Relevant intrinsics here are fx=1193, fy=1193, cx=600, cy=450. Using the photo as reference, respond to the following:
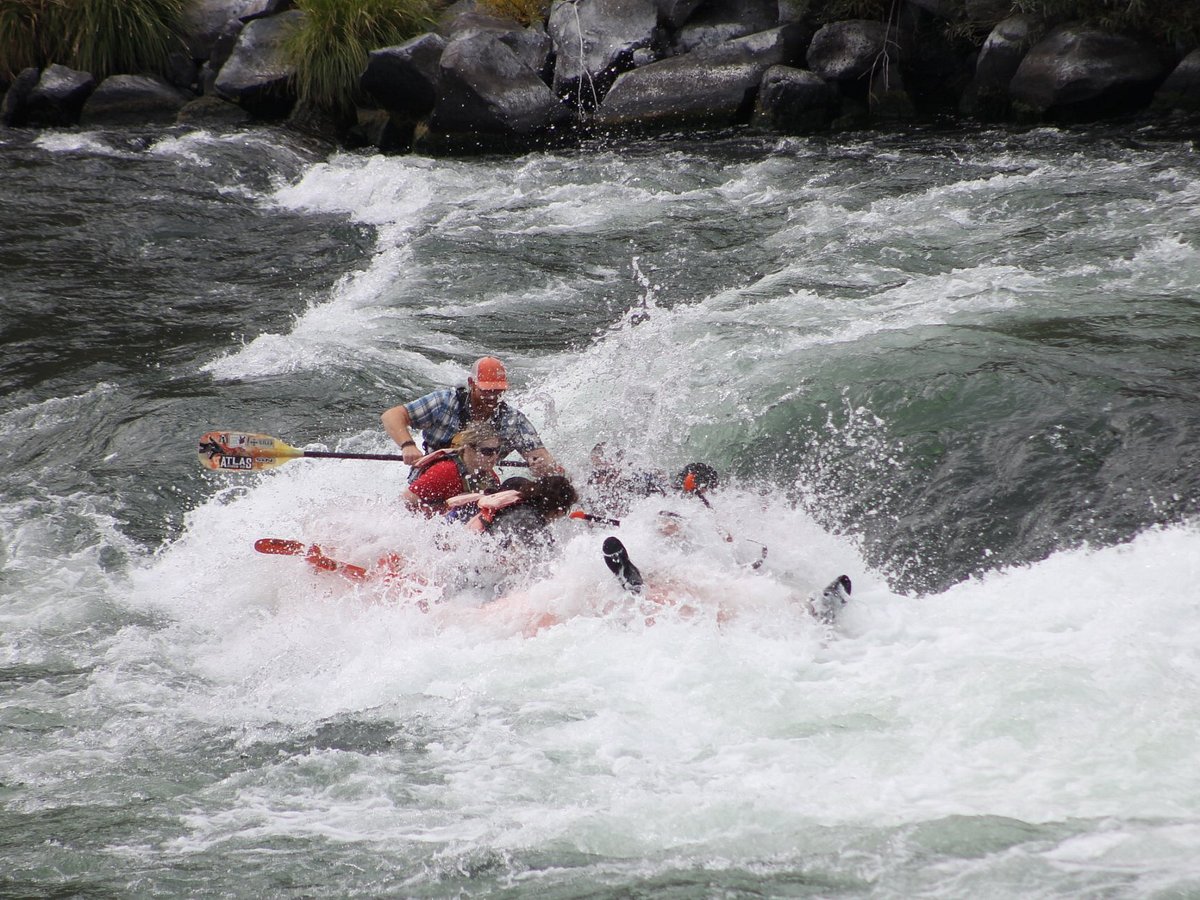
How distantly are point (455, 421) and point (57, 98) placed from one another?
38.0ft

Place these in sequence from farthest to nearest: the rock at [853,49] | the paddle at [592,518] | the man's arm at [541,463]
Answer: the rock at [853,49], the man's arm at [541,463], the paddle at [592,518]

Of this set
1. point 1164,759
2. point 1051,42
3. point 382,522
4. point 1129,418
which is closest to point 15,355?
point 382,522

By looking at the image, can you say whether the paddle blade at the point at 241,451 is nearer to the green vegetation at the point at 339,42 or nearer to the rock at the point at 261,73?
the green vegetation at the point at 339,42

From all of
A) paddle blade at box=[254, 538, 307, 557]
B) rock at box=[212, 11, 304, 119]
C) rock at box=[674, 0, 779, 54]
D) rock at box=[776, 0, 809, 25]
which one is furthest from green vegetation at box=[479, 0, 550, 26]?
paddle blade at box=[254, 538, 307, 557]

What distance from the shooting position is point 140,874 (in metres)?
4.01

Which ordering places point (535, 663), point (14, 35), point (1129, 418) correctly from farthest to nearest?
point (14, 35) < point (1129, 418) < point (535, 663)

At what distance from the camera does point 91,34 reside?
1591cm

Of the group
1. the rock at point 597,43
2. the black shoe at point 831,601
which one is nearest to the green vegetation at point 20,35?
the rock at point 597,43

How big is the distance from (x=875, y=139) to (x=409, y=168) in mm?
5223

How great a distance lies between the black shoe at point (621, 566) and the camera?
17.7 ft

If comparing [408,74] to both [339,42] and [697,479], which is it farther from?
[697,479]

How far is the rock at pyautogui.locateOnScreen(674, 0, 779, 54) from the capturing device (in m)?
14.4

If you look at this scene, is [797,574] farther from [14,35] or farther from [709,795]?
[14,35]

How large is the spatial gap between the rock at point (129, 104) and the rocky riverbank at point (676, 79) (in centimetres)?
2
